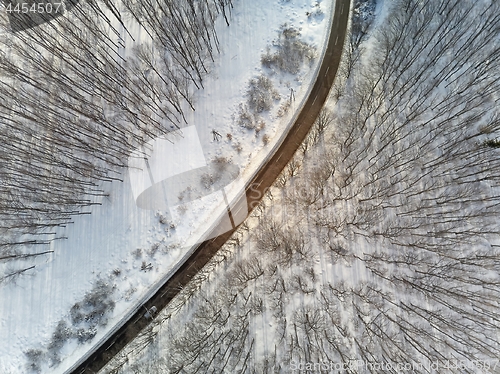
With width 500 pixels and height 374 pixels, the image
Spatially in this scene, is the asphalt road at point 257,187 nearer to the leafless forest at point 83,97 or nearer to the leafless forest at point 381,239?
the leafless forest at point 381,239

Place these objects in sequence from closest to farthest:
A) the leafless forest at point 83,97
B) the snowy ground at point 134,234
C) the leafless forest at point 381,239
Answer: the leafless forest at point 381,239
the snowy ground at point 134,234
the leafless forest at point 83,97

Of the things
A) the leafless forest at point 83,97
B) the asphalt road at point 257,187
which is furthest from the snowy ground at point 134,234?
the leafless forest at point 83,97

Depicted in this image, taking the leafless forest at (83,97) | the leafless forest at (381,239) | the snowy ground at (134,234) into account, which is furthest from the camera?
the leafless forest at (83,97)

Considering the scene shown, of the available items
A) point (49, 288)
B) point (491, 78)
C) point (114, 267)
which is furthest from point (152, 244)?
point (491, 78)

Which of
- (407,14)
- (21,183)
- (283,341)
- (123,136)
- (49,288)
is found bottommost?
(283,341)

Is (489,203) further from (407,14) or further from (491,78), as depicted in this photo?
(407,14)

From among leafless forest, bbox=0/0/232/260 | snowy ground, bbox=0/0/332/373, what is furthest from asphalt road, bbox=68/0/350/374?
leafless forest, bbox=0/0/232/260
